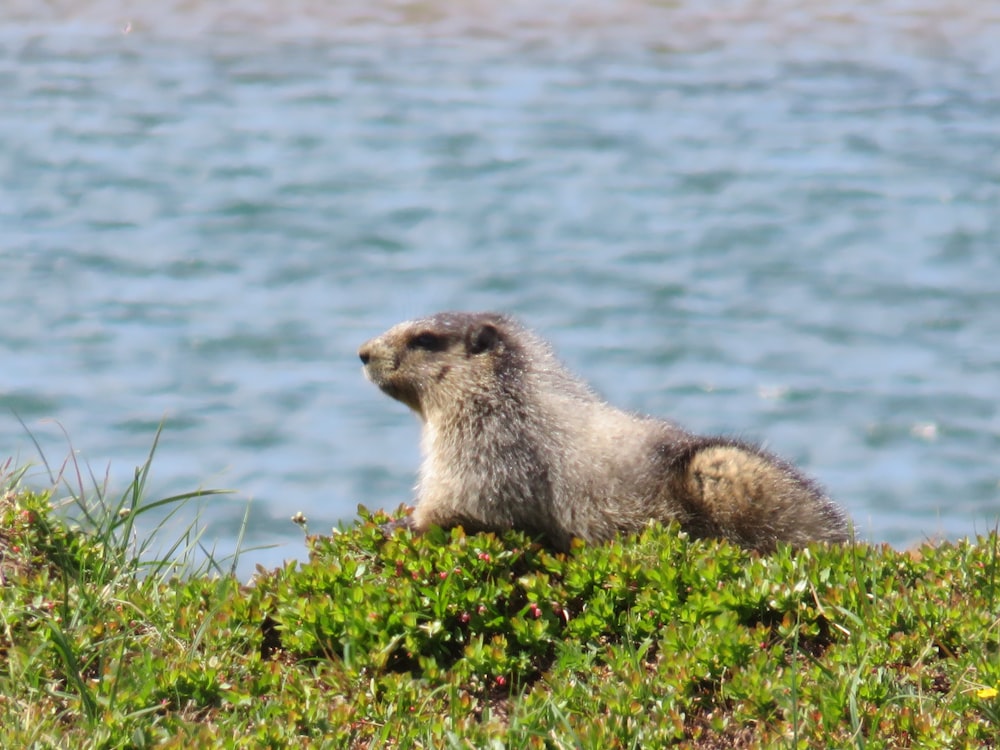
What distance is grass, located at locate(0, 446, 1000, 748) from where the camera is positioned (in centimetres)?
515

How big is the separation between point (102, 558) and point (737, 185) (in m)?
19.8

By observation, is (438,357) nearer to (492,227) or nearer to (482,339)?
(482,339)

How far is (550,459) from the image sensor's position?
7.53m

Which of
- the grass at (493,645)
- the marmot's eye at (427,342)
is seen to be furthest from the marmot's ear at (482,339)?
the grass at (493,645)

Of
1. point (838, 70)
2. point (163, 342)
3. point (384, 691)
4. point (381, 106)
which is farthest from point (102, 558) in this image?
point (838, 70)

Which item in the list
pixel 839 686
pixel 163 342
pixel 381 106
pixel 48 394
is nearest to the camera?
pixel 839 686

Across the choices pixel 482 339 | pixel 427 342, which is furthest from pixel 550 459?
pixel 427 342

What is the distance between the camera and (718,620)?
5676mm

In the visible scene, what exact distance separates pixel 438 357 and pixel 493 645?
2.64m

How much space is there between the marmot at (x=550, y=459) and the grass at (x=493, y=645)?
546 mm

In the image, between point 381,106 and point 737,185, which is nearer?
point 737,185

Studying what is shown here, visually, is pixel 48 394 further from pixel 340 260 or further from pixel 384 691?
pixel 384 691

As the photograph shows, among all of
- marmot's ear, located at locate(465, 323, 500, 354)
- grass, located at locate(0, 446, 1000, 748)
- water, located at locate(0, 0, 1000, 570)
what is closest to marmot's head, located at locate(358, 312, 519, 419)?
marmot's ear, located at locate(465, 323, 500, 354)

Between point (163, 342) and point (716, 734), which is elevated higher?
point (716, 734)
